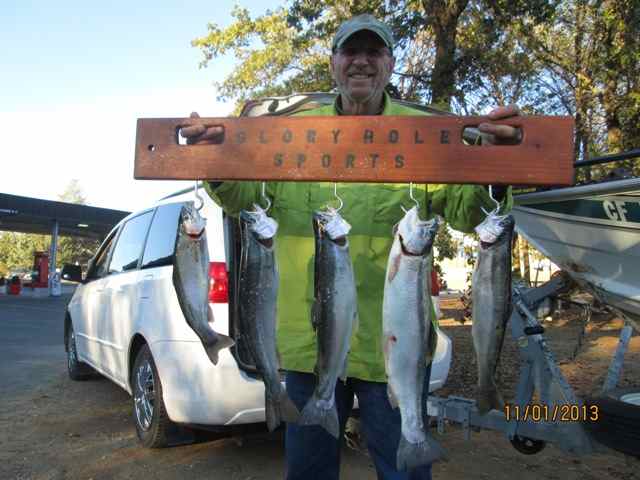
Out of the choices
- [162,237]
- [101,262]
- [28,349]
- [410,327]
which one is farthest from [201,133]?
[28,349]

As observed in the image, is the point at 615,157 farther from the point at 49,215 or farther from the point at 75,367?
the point at 49,215

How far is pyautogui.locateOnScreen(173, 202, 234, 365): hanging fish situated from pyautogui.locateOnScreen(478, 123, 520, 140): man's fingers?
1.12 metres

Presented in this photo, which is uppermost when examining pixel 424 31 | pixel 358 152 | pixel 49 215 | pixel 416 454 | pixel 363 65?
pixel 424 31

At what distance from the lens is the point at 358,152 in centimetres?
203

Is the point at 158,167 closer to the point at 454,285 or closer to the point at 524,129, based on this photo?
the point at 524,129

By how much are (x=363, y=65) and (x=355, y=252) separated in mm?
801

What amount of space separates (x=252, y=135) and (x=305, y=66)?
16570mm

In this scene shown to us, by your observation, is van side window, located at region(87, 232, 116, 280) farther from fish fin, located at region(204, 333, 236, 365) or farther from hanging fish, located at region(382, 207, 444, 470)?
hanging fish, located at region(382, 207, 444, 470)

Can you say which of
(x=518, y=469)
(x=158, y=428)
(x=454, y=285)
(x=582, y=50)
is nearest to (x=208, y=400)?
(x=158, y=428)

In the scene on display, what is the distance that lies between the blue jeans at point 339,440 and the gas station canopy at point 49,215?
23.7 meters

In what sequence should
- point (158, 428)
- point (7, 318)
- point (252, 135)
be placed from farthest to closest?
1. point (7, 318)
2. point (158, 428)
3. point (252, 135)

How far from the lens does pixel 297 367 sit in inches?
93.6

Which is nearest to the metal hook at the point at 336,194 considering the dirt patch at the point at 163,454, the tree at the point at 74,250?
the dirt patch at the point at 163,454
